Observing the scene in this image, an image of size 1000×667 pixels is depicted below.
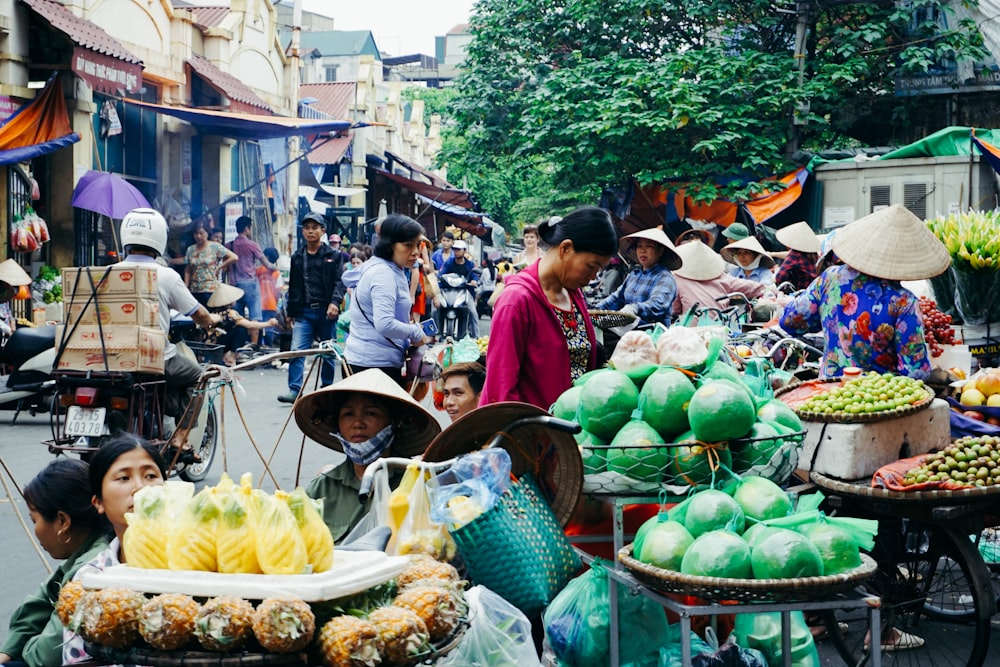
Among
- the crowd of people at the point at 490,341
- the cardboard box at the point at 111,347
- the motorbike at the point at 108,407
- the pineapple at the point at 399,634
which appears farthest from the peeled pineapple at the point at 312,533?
the cardboard box at the point at 111,347

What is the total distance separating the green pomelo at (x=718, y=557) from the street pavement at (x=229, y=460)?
1963 mm

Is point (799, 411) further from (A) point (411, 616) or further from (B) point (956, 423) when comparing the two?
(A) point (411, 616)

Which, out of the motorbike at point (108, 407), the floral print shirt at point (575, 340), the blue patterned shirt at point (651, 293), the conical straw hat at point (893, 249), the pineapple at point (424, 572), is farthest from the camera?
the blue patterned shirt at point (651, 293)

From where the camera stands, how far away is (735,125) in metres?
18.7

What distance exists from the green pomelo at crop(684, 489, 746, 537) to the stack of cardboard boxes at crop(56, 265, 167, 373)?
405 centimetres

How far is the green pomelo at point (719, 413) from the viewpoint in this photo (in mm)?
3148

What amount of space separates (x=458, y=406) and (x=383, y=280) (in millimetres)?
1731

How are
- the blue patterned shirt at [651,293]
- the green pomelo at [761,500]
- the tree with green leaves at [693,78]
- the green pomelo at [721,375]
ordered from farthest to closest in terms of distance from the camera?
the tree with green leaves at [693,78], the blue patterned shirt at [651,293], the green pomelo at [721,375], the green pomelo at [761,500]

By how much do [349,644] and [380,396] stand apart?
6.24ft

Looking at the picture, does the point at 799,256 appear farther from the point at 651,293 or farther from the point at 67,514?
the point at 67,514

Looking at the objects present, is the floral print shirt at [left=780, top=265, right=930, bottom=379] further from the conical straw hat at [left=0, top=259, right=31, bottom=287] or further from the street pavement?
the conical straw hat at [left=0, top=259, right=31, bottom=287]

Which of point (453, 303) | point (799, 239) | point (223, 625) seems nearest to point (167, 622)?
point (223, 625)

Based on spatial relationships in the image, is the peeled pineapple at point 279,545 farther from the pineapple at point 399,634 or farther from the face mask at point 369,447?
the face mask at point 369,447

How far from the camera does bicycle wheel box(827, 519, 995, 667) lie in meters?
4.04
